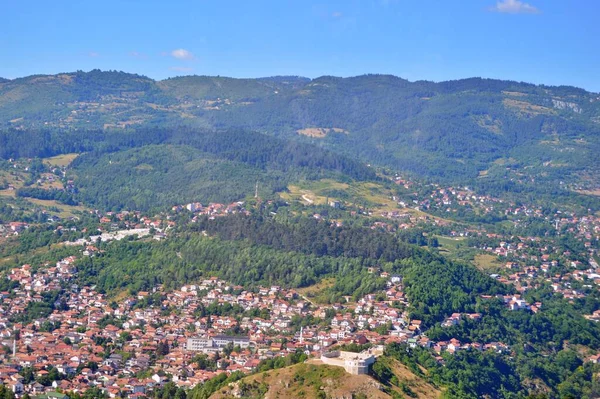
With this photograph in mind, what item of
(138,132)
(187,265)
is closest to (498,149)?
(138,132)

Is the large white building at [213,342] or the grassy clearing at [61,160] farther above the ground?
the grassy clearing at [61,160]

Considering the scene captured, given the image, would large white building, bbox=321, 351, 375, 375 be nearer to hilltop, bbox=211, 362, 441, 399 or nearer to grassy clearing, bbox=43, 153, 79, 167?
hilltop, bbox=211, 362, 441, 399

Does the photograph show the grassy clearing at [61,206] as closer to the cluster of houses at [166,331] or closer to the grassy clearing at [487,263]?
the cluster of houses at [166,331]

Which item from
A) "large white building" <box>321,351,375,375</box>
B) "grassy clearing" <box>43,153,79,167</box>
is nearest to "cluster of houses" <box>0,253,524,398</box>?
"large white building" <box>321,351,375,375</box>

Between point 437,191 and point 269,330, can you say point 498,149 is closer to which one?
point 437,191

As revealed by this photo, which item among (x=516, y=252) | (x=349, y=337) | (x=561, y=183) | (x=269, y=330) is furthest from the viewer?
(x=561, y=183)

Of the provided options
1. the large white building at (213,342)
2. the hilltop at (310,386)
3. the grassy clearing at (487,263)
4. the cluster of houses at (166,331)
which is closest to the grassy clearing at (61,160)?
the cluster of houses at (166,331)

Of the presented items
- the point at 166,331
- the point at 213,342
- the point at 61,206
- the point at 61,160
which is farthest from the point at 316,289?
the point at 61,160

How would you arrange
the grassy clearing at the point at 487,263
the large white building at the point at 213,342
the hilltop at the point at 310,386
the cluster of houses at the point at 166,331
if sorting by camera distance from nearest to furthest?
the hilltop at the point at 310,386, the cluster of houses at the point at 166,331, the large white building at the point at 213,342, the grassy clearing at the point at 487,263

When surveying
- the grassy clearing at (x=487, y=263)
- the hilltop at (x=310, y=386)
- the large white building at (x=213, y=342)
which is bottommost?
the grassy clearing at (x=487, y=263)
